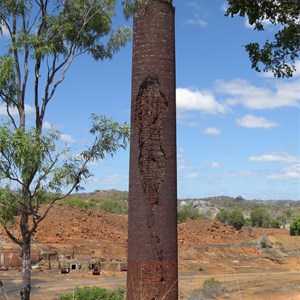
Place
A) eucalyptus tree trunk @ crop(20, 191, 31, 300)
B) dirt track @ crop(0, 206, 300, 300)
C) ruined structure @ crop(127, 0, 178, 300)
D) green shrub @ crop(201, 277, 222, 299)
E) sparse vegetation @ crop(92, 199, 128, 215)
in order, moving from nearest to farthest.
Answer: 1. eucalyptus tree trunk @ crop(20, 191, 31, 300)
2. ruined structure @ crop(127, 0, 178, 300)
3. green shrub @ crop(201, 277, 222, 299)
4. dirt track @ crop(0, 206, 300, 300)
5. sparse vegetation @ crop(92, 199, 128, 215)

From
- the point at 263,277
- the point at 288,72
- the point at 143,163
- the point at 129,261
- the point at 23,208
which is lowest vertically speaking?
the point at 263,277

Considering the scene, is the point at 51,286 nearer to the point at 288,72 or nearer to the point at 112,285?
the point at 112,285

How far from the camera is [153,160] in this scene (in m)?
8.77

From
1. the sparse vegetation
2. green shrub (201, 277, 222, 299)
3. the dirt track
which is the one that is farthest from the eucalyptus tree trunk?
the sparse vegetation

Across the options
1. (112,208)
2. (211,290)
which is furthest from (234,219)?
(211,290)

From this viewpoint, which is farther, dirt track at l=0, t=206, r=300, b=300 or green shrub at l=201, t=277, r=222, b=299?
dirt track at l=0, t=206, r=300, b=300

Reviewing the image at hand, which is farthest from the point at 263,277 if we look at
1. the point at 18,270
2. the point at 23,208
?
the point at 23,208

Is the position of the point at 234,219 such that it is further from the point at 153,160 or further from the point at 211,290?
the point at 153,160

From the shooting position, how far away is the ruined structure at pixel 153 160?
8.64m

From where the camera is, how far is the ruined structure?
8.64m

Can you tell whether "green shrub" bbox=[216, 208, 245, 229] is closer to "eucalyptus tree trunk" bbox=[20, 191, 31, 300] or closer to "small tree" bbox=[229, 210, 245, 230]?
"small tree" bbox=[229, 210, 245, 230]

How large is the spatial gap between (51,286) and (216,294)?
8040mm

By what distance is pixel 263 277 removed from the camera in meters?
28.4

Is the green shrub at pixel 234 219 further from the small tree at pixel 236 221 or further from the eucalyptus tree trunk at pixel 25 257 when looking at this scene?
the eucalyptus tree trunk at pixel 25 257
